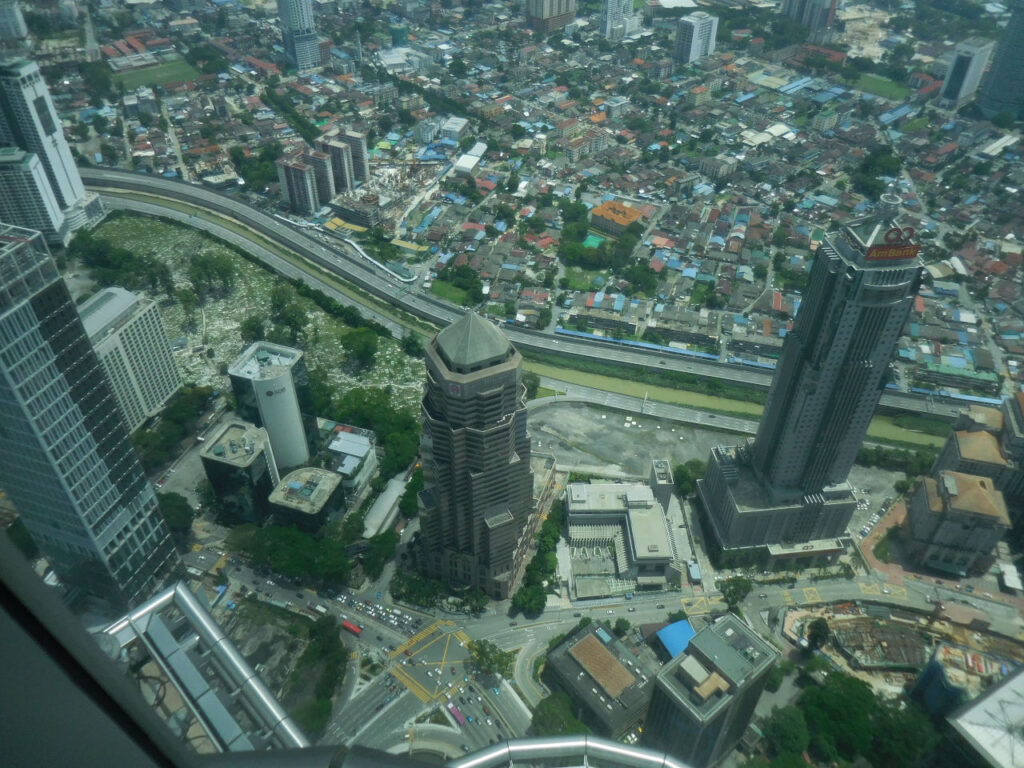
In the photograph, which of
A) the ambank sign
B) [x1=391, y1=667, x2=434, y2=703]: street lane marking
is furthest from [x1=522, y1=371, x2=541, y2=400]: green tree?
the ambank sign

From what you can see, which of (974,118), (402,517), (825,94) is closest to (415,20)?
(825,94)

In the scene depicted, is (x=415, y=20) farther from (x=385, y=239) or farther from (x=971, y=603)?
(x=971, y=603)

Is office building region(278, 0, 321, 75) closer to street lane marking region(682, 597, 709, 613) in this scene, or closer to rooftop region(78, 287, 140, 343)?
rooftop region(78, 287, 140, 343)

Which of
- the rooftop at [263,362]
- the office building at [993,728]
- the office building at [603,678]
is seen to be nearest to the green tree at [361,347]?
the rooftop at [263,362]

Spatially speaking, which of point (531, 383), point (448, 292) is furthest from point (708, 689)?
point (448, 292)

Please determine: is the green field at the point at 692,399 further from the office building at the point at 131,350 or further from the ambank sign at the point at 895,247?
the office building at the point at 131,350

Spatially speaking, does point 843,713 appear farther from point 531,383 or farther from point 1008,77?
point 1008,77
